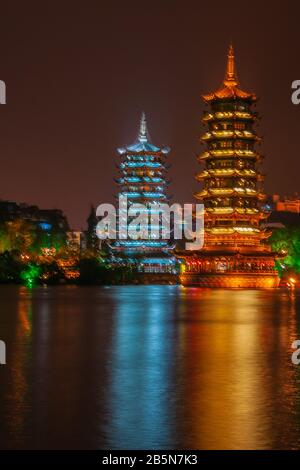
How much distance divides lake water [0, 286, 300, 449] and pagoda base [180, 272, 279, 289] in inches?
1900

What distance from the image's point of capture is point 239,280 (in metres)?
86.6

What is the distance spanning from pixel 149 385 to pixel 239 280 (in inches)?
2636

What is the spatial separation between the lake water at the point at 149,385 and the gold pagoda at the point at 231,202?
159 feet

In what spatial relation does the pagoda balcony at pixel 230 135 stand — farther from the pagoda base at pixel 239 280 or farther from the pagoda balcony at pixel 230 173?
the pagoda base at pixel 239 280

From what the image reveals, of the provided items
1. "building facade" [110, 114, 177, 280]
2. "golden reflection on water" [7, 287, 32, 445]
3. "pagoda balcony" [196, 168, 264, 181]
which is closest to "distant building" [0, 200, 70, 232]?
"building facade" [110, 114, 177, 280]

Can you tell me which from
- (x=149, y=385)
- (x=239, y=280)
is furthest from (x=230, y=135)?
(x=149, y=385)

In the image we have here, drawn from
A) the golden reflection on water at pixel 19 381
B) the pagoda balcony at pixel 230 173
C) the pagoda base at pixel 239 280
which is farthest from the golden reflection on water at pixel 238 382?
the pagoda balcony at pixel 230 173

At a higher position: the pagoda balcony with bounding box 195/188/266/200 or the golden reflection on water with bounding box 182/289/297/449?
the pagoda balcony with bounding box 195/188/266/200

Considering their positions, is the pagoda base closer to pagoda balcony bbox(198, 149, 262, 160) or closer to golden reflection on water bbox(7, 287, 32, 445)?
pagoda balcony bbox(198, 149, 262, 160)

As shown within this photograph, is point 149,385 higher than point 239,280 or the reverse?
the reverse

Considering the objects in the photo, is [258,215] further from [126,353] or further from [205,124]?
[126,353]

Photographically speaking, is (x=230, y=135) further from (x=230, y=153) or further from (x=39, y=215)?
(x=39, y=215)

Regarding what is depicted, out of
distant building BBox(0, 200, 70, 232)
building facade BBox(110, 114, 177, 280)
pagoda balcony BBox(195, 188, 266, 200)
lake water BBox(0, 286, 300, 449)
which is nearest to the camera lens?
lake water BBox(0, 286, 300, 449)

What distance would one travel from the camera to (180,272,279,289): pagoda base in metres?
86.7
